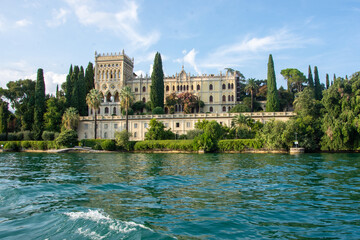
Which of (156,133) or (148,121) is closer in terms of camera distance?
(156,133)

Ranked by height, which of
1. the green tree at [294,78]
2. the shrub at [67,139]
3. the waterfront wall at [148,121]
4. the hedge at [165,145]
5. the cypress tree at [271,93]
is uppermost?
the green tree at [294,78]

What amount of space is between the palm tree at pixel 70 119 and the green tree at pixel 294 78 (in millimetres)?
51685

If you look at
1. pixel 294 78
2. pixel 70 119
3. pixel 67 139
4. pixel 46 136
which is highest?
pixel 294 78

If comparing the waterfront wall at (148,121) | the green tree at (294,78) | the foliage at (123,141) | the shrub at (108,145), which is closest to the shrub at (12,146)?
the waterfront wall at (148,121)

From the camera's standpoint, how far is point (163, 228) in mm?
7879

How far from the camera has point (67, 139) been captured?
5328 centimetres

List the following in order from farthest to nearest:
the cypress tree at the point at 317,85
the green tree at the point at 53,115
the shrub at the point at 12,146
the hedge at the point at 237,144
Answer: the cypress tree at the point at 317,85 → the green tree at the point at 53,115 → the shrub at the point at 12,146 → the hedge at the point at 237,144

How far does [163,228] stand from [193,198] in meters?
3.71

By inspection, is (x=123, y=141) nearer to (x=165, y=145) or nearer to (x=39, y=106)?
(x=165, y=145)

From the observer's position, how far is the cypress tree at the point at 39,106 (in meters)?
58.2

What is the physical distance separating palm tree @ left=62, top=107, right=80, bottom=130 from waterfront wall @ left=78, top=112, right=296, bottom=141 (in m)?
3.43

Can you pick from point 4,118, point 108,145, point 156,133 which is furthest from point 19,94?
point 156,133

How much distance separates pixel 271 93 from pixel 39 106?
45504 mm

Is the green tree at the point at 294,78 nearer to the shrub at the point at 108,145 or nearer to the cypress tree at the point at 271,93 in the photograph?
the cypress tree at the point at 271,93
